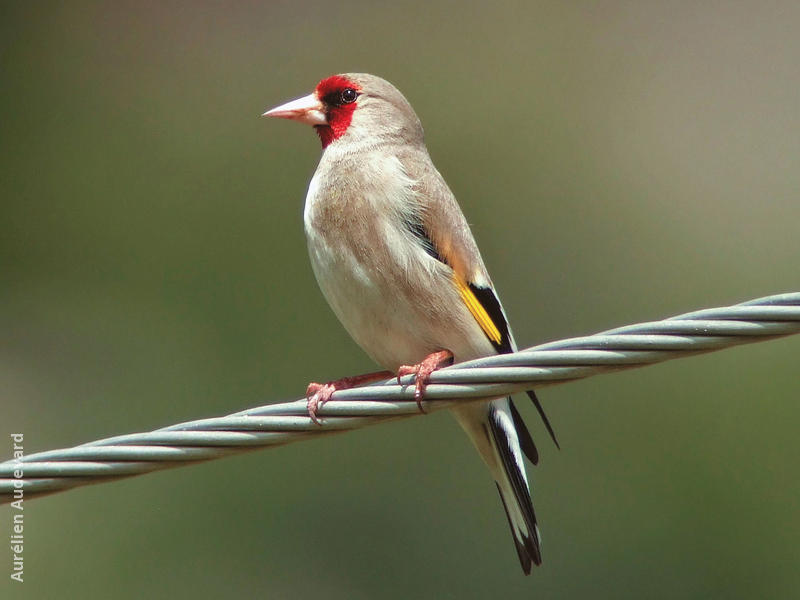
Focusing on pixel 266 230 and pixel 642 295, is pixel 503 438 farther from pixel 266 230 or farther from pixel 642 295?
pixel 642 295

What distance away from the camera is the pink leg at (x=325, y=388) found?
4379 millimetres

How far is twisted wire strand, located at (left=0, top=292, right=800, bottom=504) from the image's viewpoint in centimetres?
396

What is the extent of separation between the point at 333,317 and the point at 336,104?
7.09 m

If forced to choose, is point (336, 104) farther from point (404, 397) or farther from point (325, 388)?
point (404, 397)

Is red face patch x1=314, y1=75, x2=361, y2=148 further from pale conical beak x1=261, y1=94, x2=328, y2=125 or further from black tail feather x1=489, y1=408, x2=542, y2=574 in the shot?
black tail feather x1=489, y1=408, x2=542, y2=574

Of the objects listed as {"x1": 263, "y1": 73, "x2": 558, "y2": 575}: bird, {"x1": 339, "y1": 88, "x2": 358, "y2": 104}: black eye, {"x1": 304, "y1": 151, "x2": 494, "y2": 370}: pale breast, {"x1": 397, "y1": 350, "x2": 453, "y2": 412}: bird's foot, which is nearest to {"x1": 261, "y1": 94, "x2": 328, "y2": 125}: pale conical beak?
{"x1": 339, "y1": 88, "x2": 358, "y2": 104}: black eye

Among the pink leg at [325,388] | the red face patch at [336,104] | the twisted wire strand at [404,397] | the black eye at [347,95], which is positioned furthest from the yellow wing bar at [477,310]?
the black eye at [347,95]

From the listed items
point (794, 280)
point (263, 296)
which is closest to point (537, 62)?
point (794, 280)

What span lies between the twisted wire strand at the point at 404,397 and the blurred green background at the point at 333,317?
7.92 meters

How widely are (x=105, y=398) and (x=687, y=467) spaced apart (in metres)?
6.39

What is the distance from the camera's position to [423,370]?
16.2 ft

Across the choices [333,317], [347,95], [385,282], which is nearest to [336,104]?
[347,95]

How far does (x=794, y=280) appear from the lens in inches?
630

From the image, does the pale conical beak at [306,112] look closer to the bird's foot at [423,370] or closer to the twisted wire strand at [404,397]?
the bird's foot at [423,370]
